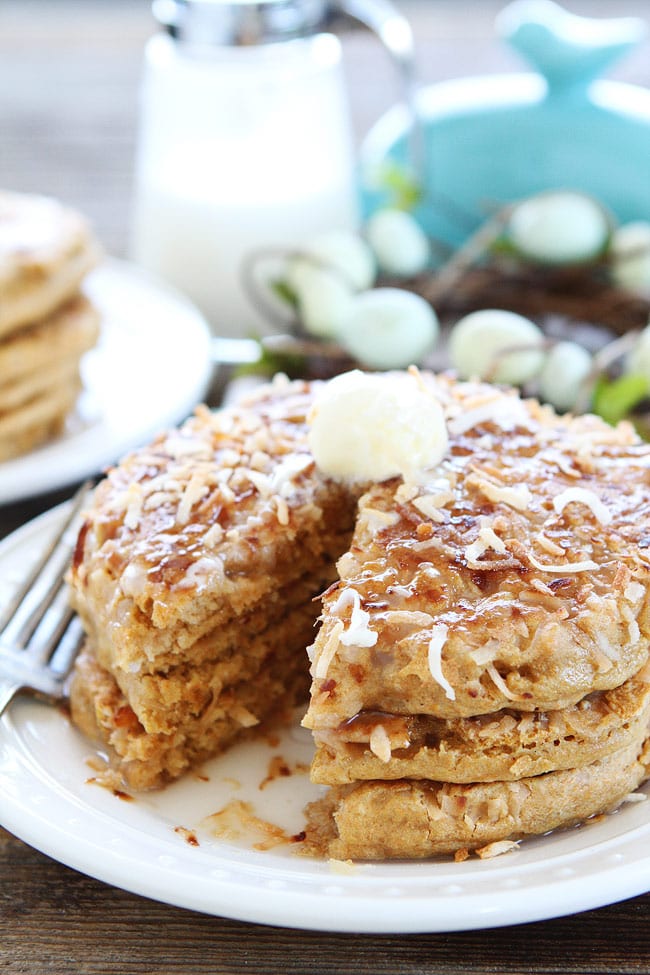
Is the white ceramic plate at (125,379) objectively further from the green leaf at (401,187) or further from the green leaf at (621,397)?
the green leaf at (621,397)

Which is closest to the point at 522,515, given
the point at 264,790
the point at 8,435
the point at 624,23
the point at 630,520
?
the point at 630,520

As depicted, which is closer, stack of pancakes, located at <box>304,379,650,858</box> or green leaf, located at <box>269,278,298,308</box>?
stack of pancakes, located at <box>304,379,650,858</box>

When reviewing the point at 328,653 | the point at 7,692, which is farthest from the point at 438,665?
the point at 7,692

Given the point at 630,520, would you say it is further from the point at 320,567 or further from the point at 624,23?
the point at 624,23

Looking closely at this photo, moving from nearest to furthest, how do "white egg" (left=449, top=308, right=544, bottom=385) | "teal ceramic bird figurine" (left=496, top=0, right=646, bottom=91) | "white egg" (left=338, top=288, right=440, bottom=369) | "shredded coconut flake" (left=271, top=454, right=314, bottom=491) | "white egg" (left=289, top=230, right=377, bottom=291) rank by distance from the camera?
"shredded coconut flake" (left=271, top=454, right=314, bottom=491) < "white egg" (left=449, top=308, right=544, bottom=385) < "white egg" (left=338, top=288, right=440, bottom=369) < "white egg" (left=289, top=230, right=377, bottom=291) < "teal ceramic bird figurine" (left=496, top=0, right=646, bottom=91)

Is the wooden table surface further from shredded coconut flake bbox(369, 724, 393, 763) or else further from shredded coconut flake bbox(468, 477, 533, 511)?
shredded coconut flake bbox(468, 477, 533, 511)

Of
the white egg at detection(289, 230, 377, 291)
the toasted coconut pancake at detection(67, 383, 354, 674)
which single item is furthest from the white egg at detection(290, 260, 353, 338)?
the toasted coconut pancake at detection(67, 383, 354, 674)
